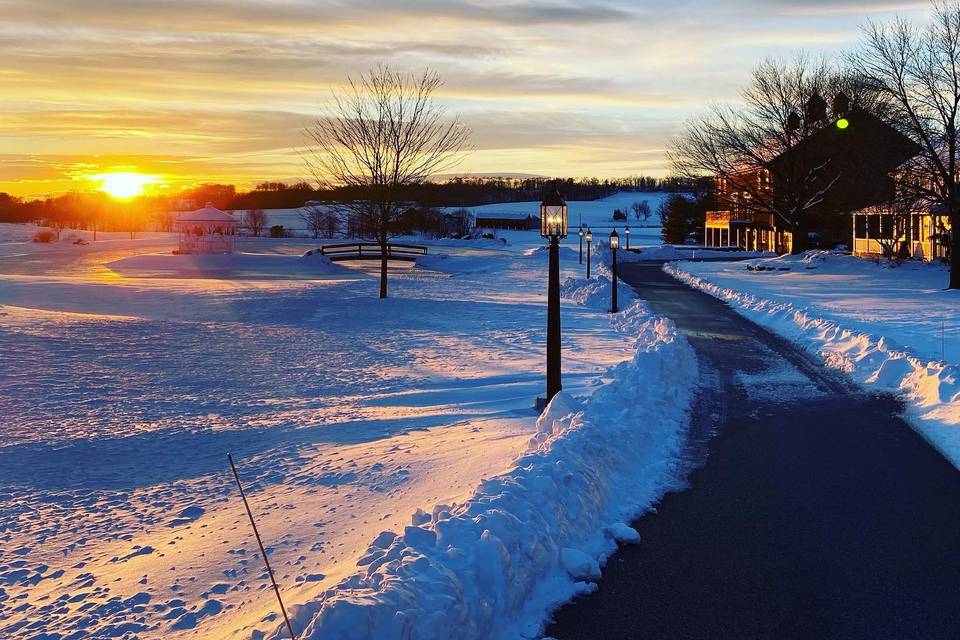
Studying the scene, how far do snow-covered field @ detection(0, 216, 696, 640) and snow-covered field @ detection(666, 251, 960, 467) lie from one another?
2759mm

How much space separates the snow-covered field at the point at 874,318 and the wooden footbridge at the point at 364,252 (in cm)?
2114

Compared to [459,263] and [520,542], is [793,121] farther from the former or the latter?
[520,542]

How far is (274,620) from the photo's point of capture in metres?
4.59

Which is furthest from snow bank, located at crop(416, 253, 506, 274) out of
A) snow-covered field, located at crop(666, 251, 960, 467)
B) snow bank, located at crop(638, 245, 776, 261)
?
snow-covered field, located at crop(666, 251, 960, 467)

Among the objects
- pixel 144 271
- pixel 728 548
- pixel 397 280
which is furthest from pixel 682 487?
pixel 144 271

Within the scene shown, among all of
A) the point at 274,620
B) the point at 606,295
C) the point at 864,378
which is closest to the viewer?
the point at 274,620

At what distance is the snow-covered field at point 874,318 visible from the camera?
33.9 feet

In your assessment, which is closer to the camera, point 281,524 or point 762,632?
point 762,632

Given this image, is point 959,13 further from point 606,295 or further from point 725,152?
point 725,152

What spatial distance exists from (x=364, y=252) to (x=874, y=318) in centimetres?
4201

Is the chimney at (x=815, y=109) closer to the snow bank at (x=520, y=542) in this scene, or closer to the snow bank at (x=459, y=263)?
the snow bank at (x=459, y=263)

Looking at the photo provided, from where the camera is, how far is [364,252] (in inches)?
2259

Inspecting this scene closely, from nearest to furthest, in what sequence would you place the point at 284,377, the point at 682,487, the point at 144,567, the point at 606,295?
the point at 144,567 < the point at 682,487 < the point at 284,377 < the point at 606,295

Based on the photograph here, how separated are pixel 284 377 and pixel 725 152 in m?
42.8
